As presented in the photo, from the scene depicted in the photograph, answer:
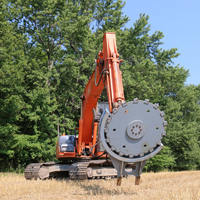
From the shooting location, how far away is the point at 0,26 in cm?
1482

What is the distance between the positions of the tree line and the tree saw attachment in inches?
420

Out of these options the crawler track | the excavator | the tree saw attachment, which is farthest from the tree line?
the tree saw attachment

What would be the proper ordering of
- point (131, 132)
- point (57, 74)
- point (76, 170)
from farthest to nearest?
point (57, 74) < point (76, 170) < point (131, 132)

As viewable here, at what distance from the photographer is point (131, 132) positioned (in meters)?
5.23

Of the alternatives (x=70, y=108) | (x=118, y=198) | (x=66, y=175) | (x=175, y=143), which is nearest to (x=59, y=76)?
(x=70, y=108)

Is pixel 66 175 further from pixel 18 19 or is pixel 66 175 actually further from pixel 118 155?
pixel 18 19

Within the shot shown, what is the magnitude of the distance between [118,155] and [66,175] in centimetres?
695

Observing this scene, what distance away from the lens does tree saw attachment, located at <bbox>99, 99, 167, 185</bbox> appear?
5.23 m

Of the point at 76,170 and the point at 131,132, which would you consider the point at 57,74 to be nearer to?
the point at 76,170

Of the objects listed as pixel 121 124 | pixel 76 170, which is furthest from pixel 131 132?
pixel 76 170

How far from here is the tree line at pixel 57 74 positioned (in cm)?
1620

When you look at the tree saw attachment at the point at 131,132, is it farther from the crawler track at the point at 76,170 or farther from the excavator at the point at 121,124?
the crawler track at the point at 76,170

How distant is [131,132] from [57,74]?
538 inches

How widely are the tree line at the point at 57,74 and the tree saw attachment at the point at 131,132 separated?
1067 centimetres
